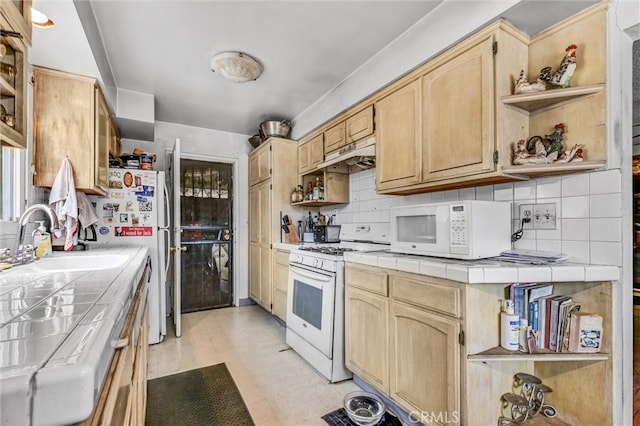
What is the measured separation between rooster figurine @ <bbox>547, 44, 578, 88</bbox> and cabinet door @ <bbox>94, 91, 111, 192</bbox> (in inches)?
116

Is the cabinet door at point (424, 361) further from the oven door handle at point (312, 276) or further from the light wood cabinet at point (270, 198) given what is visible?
the light wood cabinet at point (270, 198)

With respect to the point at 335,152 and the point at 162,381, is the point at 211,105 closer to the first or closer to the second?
the point at 335,152

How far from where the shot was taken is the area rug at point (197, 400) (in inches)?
71.2

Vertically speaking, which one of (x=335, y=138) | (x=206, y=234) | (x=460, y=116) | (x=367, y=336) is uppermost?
(x=335, y=138)

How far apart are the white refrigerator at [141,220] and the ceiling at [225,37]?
2.81ft

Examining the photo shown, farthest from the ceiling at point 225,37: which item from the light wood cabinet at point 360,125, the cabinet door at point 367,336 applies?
the cabinet door at point 367,336

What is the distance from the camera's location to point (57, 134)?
2105mm

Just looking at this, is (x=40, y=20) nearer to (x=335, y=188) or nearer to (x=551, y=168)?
(x=335, y=188)

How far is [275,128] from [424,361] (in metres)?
3.00

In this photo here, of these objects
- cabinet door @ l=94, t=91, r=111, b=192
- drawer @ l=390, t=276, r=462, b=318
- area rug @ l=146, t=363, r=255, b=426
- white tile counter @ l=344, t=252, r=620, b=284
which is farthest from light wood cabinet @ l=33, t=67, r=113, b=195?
white tile counter @ l=344, t=252, r=620, b=284

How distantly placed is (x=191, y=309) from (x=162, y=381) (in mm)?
1899

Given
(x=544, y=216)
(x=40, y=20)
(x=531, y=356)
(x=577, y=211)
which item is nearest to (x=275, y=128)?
(x=40, y=20)

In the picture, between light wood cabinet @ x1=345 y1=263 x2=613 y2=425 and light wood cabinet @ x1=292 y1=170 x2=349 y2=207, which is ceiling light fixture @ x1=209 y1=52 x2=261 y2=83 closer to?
light wood cabinet @ x1=292 y1=170 x2=349 y2=207

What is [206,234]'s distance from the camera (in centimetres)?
424
